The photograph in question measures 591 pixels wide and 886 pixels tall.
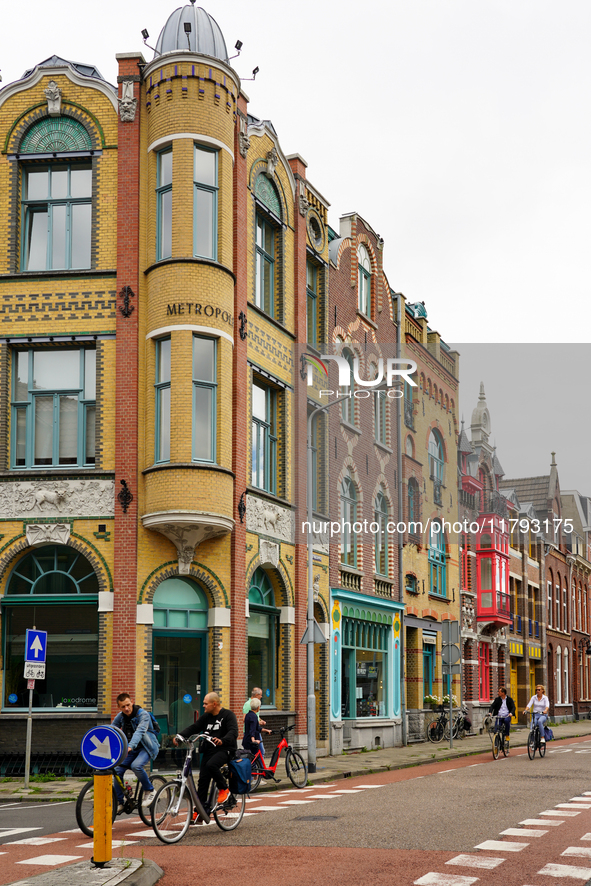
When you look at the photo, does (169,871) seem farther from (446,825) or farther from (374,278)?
(374,278)

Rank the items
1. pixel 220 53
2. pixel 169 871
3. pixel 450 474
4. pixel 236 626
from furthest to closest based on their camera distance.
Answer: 1. pixel 450 474
2. pixel 220 53
3. pixel 236 626
4. pixel 169 871

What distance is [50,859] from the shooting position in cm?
1061

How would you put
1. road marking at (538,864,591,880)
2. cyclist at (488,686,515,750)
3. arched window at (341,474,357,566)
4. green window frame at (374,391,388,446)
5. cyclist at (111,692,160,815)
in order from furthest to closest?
green window frame at (374,391,388,446)
arched window at (341,474,357,566)
cyclist at (488,686,515,750)
cyclist at (111,692,160,815)
road marking at (538,864,591,880)

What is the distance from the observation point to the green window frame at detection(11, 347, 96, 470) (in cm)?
2197

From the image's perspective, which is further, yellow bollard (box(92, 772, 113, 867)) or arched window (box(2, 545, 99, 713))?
arched window (box(2, 545, 99, 713))

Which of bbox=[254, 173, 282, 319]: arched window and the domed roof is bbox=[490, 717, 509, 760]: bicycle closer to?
bbox=[254, 173, 282, 319]: arched window

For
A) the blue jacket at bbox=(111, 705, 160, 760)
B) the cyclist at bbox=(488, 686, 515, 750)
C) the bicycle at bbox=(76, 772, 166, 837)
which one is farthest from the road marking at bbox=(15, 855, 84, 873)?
the cyclist at bbox=(488, 686, 515, 750)

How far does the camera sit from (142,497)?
21391 millimetres

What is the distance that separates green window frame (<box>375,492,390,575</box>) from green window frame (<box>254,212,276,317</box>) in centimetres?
844

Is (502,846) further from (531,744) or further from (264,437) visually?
(531,744)

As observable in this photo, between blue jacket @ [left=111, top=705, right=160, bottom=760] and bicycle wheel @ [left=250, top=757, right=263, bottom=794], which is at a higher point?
blue jacket @ [left=111, top=705, right=160, bottom=760]

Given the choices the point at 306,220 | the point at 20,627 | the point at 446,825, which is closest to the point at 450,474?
the point at 306,220

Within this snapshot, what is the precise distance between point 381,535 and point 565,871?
889 inches

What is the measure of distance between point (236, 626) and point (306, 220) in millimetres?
10906
